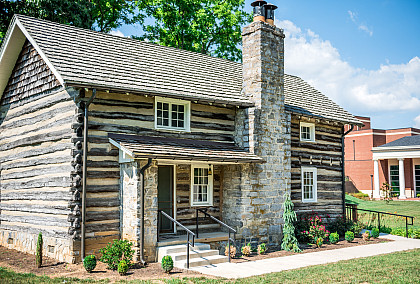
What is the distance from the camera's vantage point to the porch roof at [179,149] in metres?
11.6

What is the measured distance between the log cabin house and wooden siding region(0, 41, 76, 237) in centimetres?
6

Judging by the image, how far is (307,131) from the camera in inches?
711

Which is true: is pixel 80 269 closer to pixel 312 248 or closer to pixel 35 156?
pixel 35 156

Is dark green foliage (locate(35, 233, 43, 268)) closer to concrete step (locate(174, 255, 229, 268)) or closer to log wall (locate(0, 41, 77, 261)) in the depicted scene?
log wall (locate(0, 41, 77, 261))

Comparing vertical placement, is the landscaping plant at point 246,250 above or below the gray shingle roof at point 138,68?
below

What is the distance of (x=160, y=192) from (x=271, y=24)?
26.1 ft

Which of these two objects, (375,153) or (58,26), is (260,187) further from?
(375,153)

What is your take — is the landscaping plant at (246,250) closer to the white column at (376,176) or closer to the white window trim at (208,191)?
the white window trim at (208,191)

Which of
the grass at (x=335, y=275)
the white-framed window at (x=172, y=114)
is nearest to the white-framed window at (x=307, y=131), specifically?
the white-framed window at (x=172, y=114)

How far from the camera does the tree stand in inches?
1118

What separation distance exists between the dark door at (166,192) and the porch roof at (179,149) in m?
1.12

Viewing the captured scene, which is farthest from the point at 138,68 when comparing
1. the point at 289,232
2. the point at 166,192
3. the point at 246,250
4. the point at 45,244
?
the point at 289,232

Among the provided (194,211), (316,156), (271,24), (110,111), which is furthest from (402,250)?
(110,111)

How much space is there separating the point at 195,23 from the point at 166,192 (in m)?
17.7
